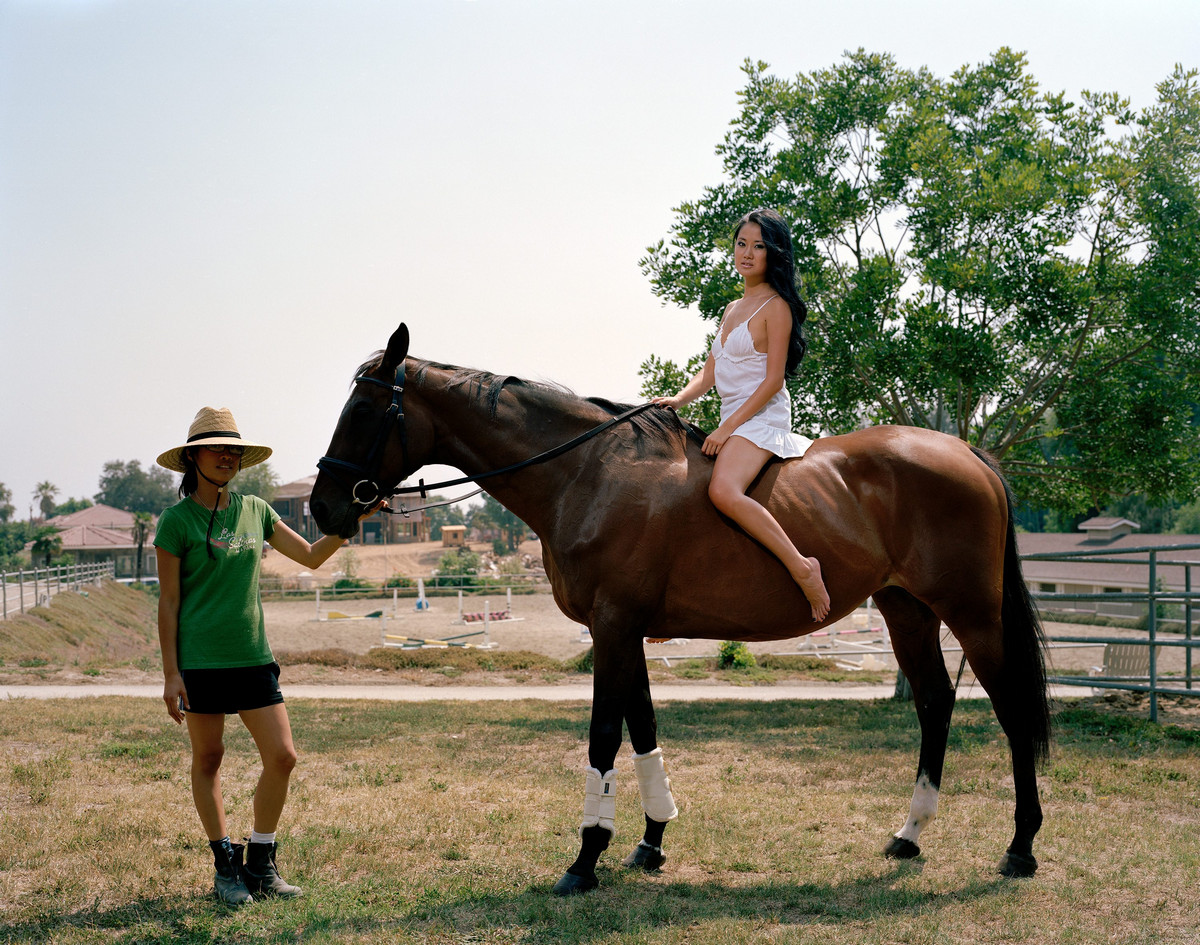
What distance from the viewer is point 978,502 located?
4.66 meters

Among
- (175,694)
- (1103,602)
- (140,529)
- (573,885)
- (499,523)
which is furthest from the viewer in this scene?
(499,523)

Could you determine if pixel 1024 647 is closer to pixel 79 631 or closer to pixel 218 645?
pixel 218 645

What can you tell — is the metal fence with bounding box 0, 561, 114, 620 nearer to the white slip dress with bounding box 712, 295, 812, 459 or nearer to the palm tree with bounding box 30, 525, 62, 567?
the palm tree with bounding box 30, 525, 62, 567

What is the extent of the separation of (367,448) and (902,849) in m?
3.50

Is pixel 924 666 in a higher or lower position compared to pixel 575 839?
higher

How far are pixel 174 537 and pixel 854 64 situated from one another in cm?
1182

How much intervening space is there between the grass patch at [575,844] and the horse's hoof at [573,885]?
95mm

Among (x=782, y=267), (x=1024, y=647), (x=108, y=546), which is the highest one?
(x=782, y=267)

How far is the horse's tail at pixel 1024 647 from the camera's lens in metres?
4.68

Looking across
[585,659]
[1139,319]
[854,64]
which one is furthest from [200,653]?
[585,659]

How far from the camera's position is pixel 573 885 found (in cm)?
404

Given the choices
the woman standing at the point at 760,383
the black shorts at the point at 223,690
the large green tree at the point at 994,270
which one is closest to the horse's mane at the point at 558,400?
the woman standing at the point at 760,383

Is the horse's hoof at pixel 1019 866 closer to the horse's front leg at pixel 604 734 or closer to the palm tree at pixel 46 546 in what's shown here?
the horse's front leg at pixel 604 734

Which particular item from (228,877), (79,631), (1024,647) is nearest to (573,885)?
(228,877)
